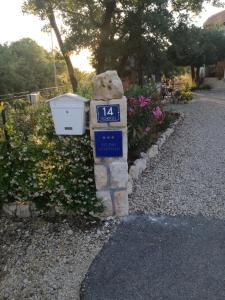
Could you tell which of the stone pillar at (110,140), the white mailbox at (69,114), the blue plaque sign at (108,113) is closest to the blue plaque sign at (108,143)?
the stone pillar at (110,140)

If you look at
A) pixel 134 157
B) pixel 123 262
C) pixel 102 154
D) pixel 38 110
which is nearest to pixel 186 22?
pixel 134 157

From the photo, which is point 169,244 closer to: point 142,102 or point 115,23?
point 142,102

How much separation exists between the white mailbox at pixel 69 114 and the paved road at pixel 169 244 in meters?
1.21

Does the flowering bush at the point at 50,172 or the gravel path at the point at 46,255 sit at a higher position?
the flowering bush at the point at 50,172

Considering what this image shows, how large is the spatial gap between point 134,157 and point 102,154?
2163 mm

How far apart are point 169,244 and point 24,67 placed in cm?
3602

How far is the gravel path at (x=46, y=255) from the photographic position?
9.43 ft

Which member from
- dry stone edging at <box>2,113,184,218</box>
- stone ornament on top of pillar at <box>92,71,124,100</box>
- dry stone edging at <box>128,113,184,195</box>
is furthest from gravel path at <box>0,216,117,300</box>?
stone ornament on top of pillar at <box>92,71,124,100</box>

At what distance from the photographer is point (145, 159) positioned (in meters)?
5.61

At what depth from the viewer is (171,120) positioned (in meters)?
8.88

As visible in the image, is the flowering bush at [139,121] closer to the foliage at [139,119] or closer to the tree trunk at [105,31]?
the foliage at [139,119]

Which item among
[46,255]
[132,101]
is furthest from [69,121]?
[132,101]

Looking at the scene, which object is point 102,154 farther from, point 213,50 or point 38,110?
point 213,50

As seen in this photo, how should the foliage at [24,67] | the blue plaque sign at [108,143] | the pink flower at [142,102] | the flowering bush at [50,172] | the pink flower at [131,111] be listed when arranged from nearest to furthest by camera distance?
1. the blue plaque sign at [108,143]
2. the flowering bush at [50,172]
3. the pink flower at [131,111]
4. the pink flower at [142,102]
5. the foliage at [24,67]
